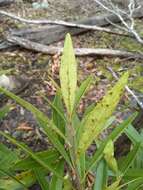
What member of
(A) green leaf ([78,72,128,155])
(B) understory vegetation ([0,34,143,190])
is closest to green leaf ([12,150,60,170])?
(B) understory vegetation ([0,34,143,190])

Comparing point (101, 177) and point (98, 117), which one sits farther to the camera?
point (101, 177)

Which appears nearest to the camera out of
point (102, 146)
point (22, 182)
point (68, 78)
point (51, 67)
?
point (68, 78)

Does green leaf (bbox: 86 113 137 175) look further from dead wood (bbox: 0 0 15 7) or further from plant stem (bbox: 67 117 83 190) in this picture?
dead wood (bbox: 0 0 15 7)

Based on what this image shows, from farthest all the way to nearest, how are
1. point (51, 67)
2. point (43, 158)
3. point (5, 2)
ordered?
point (5, 2) → point (51, 67) → point (43, 158)

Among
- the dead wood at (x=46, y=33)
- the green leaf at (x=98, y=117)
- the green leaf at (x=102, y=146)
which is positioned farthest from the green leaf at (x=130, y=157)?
the dead wood at (x=46, y=33)

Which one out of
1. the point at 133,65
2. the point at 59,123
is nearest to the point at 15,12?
the point at 133,65

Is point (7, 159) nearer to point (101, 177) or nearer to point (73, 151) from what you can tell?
point (101, 177)

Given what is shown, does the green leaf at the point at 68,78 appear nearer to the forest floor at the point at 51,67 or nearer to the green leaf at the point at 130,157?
the green leaf at the point at 130,157

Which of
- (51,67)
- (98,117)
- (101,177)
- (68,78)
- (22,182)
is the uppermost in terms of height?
(68,78)

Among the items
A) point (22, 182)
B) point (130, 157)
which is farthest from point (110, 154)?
point (22, 182)
